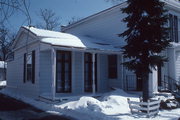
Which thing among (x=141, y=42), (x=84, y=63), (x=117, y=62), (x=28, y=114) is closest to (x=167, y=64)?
(x=117, y=62)

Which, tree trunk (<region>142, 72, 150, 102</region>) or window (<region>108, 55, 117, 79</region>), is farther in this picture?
window (<region>108, 55, 117, 79</region>)

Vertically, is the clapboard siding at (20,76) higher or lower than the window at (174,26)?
lower

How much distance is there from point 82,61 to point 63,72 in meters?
1.46

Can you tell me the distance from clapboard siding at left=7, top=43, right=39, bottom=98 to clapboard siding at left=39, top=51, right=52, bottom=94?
35 cm

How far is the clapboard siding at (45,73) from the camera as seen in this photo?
11.9 meters

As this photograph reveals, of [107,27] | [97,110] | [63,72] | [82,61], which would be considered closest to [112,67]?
[82,61]

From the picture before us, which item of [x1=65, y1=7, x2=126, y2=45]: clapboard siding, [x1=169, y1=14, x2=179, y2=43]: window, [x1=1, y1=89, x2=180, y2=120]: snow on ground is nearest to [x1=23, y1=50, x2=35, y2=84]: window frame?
[x1=1, y1=89, x2=180, y2=120]: snow on ground

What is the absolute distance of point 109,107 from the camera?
362 inches

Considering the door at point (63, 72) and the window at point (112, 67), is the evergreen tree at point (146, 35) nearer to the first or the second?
the door at point (63, 72)

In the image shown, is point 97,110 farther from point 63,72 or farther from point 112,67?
point 112,67

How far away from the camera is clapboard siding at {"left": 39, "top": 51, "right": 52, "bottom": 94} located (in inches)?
468

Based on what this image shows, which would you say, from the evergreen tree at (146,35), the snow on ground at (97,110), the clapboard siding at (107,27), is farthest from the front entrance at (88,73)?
the evergreen tree at (146,35)

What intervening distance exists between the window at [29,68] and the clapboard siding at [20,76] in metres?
0.32

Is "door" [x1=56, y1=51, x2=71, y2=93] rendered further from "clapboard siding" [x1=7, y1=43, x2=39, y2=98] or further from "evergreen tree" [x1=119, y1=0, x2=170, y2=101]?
"evergreen tree" [x1=119, y1=0, x2=170, y2=101]
